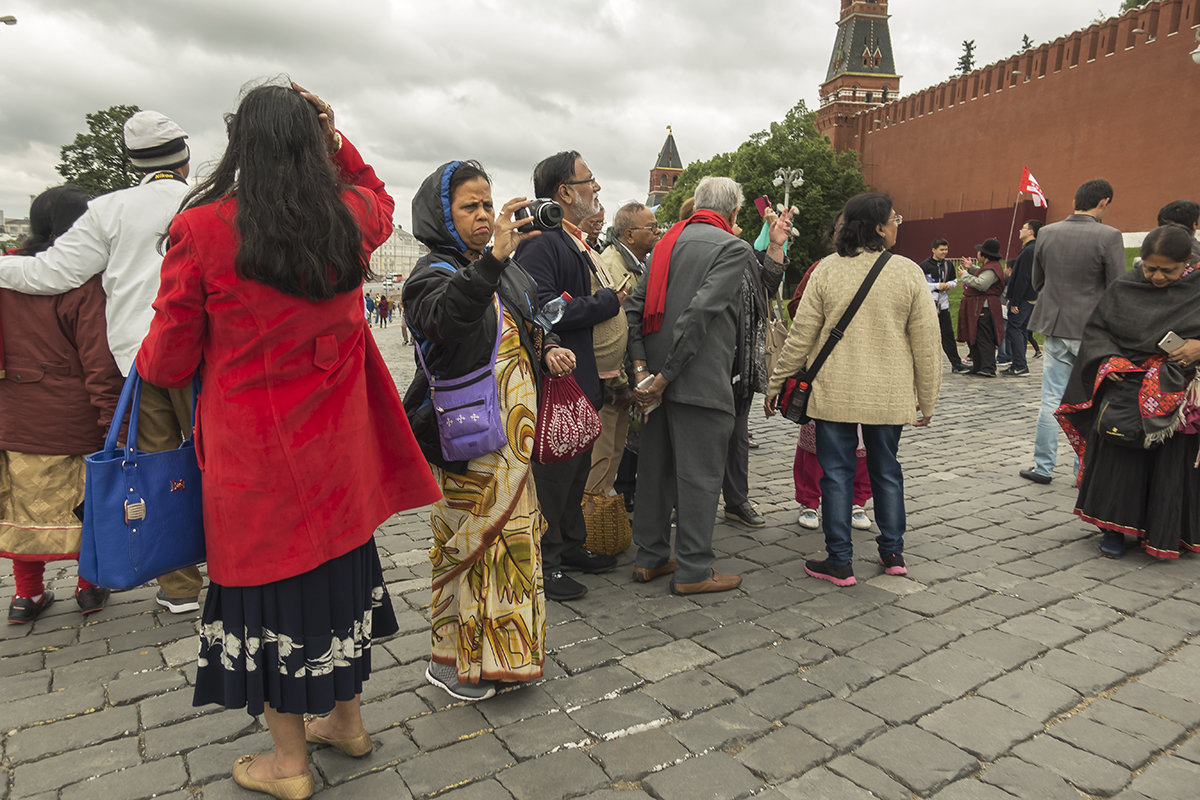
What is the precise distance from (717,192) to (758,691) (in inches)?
98.0

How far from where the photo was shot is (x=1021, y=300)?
11281mm

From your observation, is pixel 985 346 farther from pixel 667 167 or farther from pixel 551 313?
pixel 667 167

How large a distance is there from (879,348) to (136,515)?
3269 mm

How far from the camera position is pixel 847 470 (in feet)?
13.2

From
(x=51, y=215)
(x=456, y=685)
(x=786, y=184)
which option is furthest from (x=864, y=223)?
(x=786, y=184)

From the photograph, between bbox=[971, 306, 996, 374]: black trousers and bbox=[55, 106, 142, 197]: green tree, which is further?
bbox=[55, 106, 142, 197]: green tree

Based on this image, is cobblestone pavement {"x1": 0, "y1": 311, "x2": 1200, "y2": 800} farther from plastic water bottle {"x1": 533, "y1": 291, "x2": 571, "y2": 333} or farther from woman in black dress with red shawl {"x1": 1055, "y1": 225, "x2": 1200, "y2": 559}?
plastic water bottle {"x1": 533, "y1": 291, "x2": 571, "y2": 333}

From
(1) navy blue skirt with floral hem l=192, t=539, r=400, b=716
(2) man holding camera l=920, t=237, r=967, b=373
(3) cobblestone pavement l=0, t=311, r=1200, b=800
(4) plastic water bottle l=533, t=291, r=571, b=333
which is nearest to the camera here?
(1) navy blue skirt with floral hem l=192, t=539, r=400, b=716

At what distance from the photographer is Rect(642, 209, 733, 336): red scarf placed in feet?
12.8

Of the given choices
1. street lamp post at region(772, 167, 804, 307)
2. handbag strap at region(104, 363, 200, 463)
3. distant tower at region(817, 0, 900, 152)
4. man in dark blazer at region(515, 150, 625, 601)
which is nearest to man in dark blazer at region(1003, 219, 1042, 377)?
street lamp post at region(772, 167, 804, 307)

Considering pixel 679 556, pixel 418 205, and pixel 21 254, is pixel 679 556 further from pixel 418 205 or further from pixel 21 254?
pixel 21 254

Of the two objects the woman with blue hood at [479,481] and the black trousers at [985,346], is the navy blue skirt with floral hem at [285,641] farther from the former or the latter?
the black trousers at [985,346]

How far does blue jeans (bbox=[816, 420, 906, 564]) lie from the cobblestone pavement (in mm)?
238

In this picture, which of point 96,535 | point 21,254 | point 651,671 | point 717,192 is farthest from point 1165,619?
point 21,254
